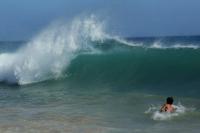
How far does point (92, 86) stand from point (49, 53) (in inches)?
167

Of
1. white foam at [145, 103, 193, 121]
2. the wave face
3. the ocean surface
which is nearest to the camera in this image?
the ocean surface

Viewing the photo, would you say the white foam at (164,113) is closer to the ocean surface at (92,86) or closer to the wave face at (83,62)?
the ocean surface at (92,86)

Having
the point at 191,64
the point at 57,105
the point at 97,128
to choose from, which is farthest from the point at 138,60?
the point at 97,128

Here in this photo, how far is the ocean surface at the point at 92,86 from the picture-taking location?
9.91 m

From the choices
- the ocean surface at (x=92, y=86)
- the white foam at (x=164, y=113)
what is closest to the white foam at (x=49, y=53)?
the ocean surface at (x=92, y=86)

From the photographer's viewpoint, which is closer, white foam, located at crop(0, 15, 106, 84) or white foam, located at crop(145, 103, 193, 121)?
white foam, located at crop(145, 103, 193, 121)

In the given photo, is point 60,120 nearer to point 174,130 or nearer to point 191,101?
point 174,130

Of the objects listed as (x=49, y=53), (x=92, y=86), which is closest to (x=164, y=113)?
(x=92, y=86)

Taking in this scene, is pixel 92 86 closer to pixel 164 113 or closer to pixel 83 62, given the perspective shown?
pixel 83 62

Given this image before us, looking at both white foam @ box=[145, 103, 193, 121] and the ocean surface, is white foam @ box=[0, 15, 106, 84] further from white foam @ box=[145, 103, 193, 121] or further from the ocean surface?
white foam @ box=[145, 103, 193, 121]

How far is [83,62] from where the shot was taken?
70.1 ft

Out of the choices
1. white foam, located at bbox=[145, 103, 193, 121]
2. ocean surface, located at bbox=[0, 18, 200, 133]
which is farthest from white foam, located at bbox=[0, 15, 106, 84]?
white foam, located at bbox=[145, 103, 193, 121]

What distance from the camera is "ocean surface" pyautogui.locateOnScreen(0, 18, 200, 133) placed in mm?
9914

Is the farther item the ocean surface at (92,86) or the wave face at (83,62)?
the wave face at (83,62)
